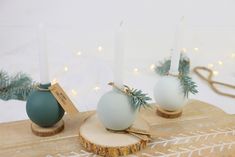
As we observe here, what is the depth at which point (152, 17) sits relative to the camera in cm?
162

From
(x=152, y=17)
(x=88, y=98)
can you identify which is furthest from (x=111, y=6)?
(x=88, y=98)

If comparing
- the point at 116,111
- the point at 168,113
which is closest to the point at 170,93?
the point at 168,113

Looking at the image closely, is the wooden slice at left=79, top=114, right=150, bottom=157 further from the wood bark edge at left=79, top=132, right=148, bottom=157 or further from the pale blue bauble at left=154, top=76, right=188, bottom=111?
the pale blue bauble at left=154, top=76, right=188, bottom=111

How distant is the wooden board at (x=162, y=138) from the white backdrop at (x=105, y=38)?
0.38m

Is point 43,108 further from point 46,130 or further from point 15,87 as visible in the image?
point 15,87

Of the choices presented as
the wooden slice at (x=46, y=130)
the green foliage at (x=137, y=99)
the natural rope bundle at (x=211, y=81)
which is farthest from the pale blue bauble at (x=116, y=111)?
the natural rope bundle at (x=211, y=81)

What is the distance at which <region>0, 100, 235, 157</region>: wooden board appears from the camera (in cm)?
83

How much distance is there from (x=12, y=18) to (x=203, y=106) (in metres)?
0.86

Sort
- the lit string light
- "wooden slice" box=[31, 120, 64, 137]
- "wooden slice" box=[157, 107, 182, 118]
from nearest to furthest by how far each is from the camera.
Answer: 1. "wooden slice" box=[31, 120, 64, 137]
2. "wooden slice" box=[157, 107, 182, 118]
3. the lit string light

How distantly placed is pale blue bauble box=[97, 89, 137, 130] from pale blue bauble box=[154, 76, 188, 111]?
0.15 meters

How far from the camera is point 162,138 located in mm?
881

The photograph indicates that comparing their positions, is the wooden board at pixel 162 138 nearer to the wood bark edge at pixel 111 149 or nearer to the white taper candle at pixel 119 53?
the wood bark edge at pixel 111 149

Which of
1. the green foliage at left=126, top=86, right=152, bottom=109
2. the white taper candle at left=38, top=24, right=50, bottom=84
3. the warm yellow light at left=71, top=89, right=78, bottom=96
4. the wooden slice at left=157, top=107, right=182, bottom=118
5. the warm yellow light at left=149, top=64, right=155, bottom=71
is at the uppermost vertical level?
the white taper candle at left=38, top=24, right=50, bottom=84

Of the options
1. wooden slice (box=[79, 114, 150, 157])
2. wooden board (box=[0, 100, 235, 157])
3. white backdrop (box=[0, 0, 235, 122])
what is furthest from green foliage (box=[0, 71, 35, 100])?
wooden slice (box=[79, 114, 150, 157])
